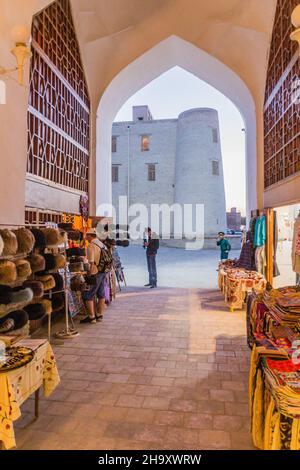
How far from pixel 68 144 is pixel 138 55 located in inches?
146

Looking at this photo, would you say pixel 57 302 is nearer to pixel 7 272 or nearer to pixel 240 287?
pixel 7 272

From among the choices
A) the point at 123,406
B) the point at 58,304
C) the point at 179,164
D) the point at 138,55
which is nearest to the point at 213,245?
the point at 179,164

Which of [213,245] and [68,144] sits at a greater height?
[68,144]

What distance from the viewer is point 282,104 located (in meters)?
6.66

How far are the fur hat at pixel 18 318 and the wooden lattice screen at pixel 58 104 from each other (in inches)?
109

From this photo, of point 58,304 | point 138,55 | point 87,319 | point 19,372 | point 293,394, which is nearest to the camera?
point 293,394

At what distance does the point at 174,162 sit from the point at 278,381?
23.2 m

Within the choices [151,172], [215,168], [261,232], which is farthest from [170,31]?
[151,172]

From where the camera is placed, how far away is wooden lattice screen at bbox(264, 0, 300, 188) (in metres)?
5.80

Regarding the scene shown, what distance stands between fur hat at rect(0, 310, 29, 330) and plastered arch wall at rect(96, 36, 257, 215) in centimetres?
590

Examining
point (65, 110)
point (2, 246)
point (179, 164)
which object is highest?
point (179, 164)

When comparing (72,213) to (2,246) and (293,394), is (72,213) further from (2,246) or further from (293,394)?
(293,394)

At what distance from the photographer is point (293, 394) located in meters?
2.01

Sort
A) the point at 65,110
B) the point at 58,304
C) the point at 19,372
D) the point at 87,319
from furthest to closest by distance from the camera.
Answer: the point at 65,110, the point at 87,319, the point at 58,304, the point at 19,372
